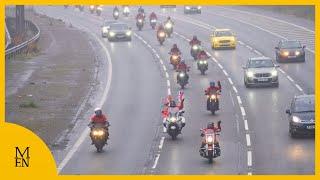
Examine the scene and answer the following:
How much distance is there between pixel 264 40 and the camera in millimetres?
79188

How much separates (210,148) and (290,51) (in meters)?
32.6

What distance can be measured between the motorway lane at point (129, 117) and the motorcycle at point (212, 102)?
221cm

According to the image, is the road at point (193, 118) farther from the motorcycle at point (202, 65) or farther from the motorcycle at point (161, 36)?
the motorcycle at point (161, 36)

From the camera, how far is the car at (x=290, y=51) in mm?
62438

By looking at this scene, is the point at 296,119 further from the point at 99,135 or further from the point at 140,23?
the point at 140,23

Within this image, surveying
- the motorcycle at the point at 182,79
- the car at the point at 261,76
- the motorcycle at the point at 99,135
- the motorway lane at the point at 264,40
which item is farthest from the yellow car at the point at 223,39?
the motorcycle at the point at 99,135

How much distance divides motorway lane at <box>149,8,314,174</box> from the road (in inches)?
1.1

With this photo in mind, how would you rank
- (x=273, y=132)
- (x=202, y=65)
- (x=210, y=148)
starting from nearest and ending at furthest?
1. (x=210, y=148)
2. (x=273, y=132)
3. (x=202, y=65)

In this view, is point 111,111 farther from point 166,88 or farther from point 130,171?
point 130,171

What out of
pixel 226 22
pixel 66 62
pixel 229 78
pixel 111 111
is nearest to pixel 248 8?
pixel 226 22

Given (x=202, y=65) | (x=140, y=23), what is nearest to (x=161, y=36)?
(x=140, y=23)

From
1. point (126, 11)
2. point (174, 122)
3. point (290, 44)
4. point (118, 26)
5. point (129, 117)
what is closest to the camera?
point (174, 122)

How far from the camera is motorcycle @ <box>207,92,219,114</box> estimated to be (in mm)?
41609

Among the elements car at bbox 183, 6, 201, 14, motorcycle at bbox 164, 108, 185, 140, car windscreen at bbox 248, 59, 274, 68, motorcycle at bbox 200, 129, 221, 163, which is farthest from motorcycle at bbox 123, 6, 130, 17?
motorcycle at bbox 200, 129, 221, 163
